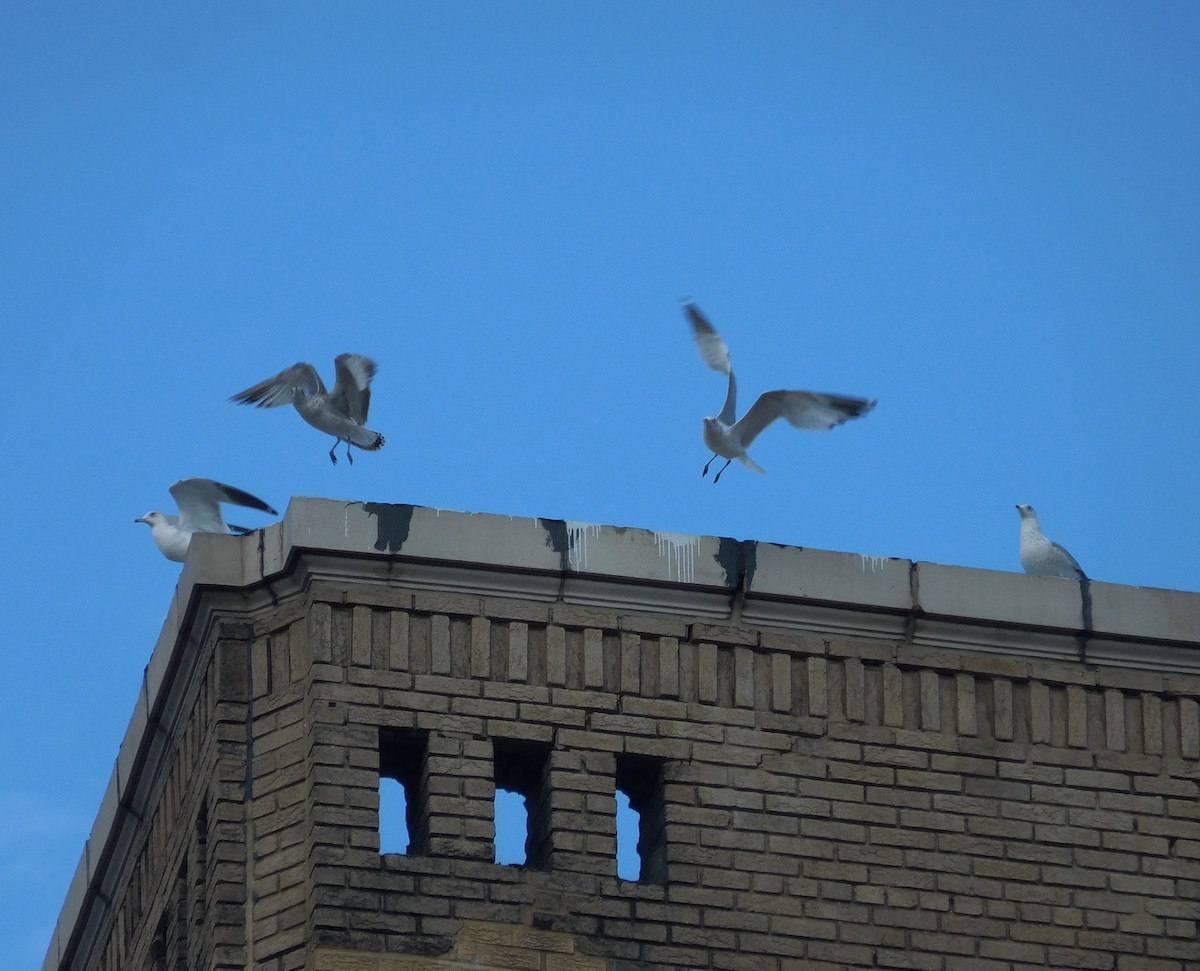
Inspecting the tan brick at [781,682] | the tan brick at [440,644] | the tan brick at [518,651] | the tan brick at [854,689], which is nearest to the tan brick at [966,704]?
the tan brick at [854,689]

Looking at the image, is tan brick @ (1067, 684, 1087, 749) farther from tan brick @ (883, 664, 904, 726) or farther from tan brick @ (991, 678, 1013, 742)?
tan brick @ (883, 664, 904, 726)

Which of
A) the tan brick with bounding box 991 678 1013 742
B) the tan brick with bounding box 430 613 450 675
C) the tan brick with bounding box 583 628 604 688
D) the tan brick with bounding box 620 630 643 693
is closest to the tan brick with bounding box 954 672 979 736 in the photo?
the tan brick with bounding box 991 678 1013 742

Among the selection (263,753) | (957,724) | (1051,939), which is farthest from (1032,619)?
(263,753)

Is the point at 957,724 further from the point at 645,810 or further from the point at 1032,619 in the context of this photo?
the point at 645,810

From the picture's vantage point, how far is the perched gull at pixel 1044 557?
19000 millimetres

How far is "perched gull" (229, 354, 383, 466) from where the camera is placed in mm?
20625

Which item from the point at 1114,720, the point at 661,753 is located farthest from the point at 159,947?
the point at 1114,720

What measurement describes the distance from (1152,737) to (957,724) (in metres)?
1.22

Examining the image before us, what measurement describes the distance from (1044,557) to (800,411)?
7.01ft

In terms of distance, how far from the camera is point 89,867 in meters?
20.1

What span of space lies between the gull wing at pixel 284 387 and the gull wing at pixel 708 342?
2709 millimetres

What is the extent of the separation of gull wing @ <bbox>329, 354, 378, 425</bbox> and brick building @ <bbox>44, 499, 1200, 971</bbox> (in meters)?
3.12

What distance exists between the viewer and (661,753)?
16.9m

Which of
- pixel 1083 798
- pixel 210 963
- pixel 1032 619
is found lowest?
pixel 210 963
